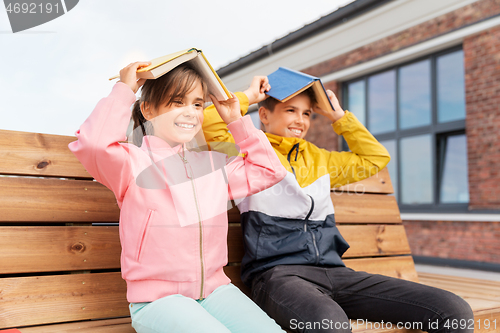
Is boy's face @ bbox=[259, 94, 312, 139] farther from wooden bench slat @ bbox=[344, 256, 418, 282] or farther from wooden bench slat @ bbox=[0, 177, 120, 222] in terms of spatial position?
wooden bench slat @ bbox=[0, 177, 120, 222]

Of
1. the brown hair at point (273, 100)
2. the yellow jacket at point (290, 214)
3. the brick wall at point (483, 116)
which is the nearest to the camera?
the yellow jacket at point (290, 214)

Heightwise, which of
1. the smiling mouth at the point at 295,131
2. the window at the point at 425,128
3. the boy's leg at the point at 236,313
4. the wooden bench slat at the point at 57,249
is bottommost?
the window at the point at 425,128

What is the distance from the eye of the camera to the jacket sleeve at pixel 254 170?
5.70 ft

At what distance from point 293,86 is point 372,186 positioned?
3.20 feet

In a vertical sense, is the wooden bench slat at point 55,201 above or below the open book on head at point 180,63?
below

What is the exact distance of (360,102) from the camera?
28.8ft

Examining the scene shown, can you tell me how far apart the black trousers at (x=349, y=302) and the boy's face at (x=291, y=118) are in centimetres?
74

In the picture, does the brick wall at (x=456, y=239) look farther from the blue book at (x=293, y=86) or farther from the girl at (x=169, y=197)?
the girl at (x=169, y=197)

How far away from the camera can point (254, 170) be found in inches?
68.8

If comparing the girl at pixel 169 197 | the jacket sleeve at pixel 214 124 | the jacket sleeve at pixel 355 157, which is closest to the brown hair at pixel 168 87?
the girl at pixel 169 197

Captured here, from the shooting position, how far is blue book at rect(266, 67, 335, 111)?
6.79 feet

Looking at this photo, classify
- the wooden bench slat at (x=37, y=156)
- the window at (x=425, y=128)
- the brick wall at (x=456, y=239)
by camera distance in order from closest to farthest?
the wooden bench slat at (x=37, y=156)
the brick wall at (x=456, y=239)
the window at (x=425, y=128)

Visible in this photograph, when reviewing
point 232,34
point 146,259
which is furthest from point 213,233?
point 232,34

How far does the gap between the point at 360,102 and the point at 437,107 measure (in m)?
1.78
